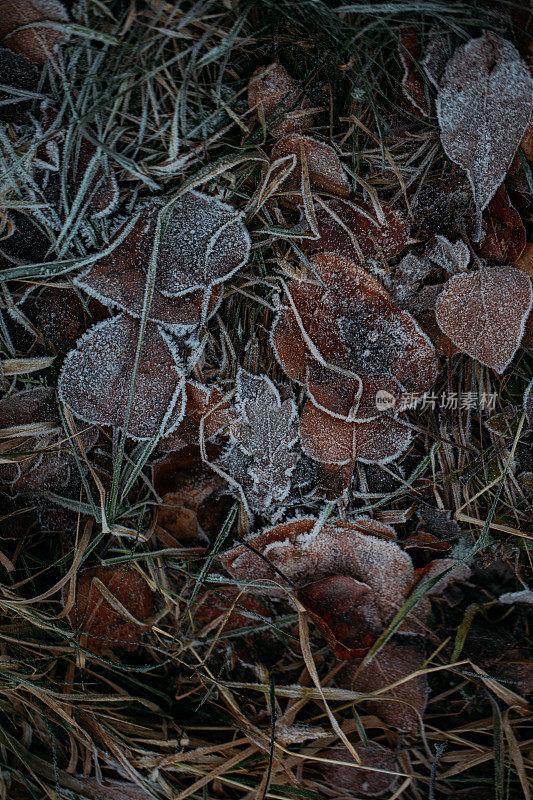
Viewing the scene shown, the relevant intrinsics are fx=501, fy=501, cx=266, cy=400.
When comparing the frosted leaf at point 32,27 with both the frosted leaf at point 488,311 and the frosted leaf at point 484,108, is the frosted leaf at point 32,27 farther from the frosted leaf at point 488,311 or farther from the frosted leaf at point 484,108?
the frosted leaf at point 488,311

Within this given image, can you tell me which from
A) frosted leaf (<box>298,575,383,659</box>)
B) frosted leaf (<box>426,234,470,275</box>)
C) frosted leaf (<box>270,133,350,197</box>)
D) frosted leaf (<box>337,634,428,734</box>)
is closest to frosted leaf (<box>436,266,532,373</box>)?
frosted leaf (<box>426,234,470,275</box>)

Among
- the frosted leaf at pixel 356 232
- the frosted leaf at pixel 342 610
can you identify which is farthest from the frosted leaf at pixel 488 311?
the frosted leaf at pixel 342 610

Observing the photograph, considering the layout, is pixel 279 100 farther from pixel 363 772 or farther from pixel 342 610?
pixel 363 772

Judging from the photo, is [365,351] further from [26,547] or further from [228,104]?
[26,547]

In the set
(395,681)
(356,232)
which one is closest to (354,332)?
(356,232)

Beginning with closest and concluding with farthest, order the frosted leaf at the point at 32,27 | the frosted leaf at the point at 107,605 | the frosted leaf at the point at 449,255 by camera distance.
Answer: the frosted leaf at the point at 32,27 → the frosted leaf at the point at 449,255 → the frosted leaf at the point at 107,605

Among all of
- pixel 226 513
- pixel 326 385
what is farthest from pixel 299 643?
pixel 326 385

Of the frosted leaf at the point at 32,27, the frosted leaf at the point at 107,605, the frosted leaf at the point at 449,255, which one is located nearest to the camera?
the frosted leaf at the point at 32,27
